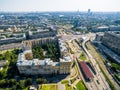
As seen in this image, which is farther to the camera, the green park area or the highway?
the highway

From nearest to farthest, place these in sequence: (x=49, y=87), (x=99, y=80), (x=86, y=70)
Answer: (x=49, y=87) → (x=99, y=80) → (x=86, y=70)

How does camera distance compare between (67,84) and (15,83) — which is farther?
(67,84)

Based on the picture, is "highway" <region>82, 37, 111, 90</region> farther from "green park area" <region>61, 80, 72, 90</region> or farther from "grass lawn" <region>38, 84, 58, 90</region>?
"grass lawn" <region>38, 84, 58, 90</region>

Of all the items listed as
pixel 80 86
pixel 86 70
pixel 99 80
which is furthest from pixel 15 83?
pixel 99 80

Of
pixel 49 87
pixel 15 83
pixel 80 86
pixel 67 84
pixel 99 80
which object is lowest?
pixel 99 80

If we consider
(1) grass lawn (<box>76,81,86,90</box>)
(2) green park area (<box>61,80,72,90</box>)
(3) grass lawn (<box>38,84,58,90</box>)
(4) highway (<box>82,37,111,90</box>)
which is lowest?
(4) highway (<box>82,37,111,90</box>)

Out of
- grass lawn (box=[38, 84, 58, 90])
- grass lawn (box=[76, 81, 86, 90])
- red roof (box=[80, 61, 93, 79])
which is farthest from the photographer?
red roof (box=[80, 61, 93, 79])

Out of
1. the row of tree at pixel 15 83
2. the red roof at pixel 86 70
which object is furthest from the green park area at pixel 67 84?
the red roof at pixel 86 70

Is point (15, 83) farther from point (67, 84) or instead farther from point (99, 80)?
point (99, 80)

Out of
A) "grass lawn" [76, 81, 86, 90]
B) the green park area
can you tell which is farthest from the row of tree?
"grass lawn" [76, 81, 86, 90]

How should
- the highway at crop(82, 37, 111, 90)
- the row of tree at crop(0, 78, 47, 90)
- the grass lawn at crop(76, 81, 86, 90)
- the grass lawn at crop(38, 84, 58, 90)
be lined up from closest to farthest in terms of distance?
Answer: the grass lawn at crop(38, 84, 58, 90), the grass lawn at crop(76, 81, 86, 90), the row of tree at crop(0, 78, 47, 90), the highway at crop(82, 37, 111, 90)

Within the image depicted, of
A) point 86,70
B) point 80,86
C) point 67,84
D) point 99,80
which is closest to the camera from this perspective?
point 80,86

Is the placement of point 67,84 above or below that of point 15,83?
below

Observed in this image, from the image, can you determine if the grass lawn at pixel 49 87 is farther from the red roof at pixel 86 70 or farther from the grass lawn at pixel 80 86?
the red roof at pixel 86 70
